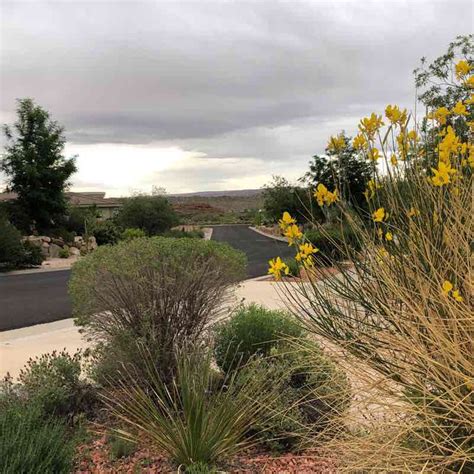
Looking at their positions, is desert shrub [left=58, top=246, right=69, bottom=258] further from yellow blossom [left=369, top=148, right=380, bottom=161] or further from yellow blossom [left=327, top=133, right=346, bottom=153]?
yellow blossom [left=369, top=148, right=380, bottom=161]

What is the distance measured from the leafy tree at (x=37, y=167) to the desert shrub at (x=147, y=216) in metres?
6.78

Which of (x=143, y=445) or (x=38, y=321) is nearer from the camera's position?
(x=143, y=445)

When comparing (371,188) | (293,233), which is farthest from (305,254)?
(371,188)

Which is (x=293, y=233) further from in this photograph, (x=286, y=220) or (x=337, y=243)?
(x=337, y=243)

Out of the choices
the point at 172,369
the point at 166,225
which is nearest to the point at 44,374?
the point at 172,369

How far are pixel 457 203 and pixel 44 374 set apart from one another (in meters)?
3.58

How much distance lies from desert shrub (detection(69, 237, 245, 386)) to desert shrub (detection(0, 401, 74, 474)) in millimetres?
1157

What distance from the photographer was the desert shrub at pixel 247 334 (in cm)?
522

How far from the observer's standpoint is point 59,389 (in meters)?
4.59

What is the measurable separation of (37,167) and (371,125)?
31101mm

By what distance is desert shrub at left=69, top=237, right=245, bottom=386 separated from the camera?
4.98 m

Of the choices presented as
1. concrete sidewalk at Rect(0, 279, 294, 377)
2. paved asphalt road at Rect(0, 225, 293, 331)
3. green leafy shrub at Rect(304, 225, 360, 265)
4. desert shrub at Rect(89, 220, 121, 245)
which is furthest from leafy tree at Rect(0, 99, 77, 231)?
green leafy shrub at Rect(304, 225, 360, 265)

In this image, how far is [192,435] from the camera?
3725mm

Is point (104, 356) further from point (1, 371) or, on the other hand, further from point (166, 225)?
point (166, 225)
